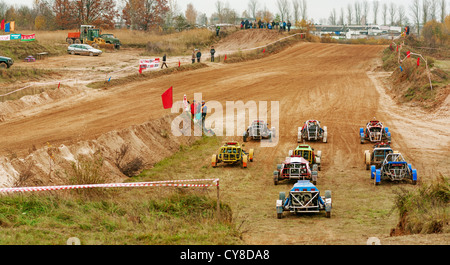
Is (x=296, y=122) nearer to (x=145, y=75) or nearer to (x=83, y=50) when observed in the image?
(x=145, y=75)

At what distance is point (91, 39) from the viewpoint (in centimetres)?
6194

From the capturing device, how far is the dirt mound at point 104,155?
56.0 ft

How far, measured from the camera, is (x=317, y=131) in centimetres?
2766

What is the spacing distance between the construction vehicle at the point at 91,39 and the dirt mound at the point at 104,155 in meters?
35.2

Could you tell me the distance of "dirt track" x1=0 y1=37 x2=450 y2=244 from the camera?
1558 centimetres

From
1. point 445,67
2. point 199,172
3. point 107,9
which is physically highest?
point 107,9

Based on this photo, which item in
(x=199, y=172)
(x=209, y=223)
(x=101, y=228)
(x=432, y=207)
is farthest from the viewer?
(x=199, y=172)

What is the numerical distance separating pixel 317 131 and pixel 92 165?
46.9 feet

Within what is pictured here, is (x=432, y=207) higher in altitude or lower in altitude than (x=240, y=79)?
lower

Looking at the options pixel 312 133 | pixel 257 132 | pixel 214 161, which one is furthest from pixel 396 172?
pixel 257 132

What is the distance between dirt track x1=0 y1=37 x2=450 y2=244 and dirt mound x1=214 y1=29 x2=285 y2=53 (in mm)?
6007

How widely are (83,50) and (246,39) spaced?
19759 millimetres
